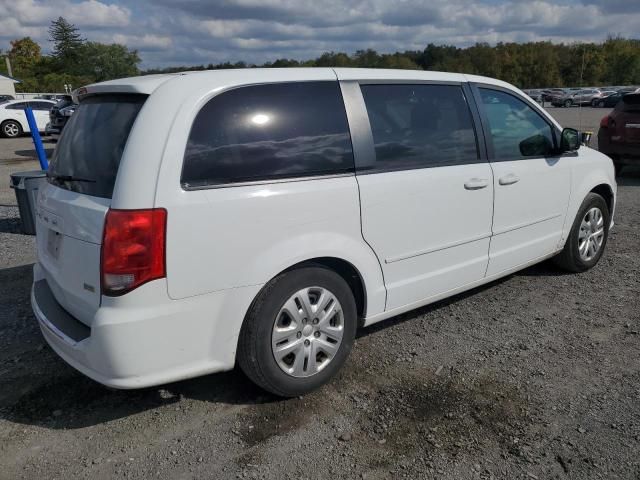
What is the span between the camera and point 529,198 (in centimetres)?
431

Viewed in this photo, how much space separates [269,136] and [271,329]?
102 cm

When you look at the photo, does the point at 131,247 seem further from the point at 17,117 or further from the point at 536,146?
the point at 17,117

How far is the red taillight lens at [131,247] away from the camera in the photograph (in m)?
2.52

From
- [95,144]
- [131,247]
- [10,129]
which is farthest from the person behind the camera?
→ [10,129]

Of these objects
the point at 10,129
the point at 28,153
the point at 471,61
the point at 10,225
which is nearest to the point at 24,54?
the point at 471,61

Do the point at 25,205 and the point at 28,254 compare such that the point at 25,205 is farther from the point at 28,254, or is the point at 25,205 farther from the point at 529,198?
the point at 529,198

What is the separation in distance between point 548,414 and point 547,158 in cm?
228

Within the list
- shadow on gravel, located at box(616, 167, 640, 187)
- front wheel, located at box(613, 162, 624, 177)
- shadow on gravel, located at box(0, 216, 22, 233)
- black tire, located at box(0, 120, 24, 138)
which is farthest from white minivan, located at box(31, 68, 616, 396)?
black tire, located at box(0, 120, 24, 138)

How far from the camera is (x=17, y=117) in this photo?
72.2 ft

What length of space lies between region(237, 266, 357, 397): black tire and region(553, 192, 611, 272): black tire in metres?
2.73

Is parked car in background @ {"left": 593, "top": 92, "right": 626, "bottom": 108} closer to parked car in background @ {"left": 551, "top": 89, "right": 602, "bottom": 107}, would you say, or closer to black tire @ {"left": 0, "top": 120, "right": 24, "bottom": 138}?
parked car in background @ {"left": 551, "top": 89, "right": 602, "bottom": 107}

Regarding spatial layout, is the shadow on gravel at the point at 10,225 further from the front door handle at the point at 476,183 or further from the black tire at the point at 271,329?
the front door handle at the point at 476,183

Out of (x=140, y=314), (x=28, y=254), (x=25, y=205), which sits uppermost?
(x=140, y=314)

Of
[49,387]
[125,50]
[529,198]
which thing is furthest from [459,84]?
[125,50]
